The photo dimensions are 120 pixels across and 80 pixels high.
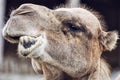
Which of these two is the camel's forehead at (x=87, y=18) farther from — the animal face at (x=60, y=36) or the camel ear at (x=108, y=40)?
the camel ear at (x=108, y=40)

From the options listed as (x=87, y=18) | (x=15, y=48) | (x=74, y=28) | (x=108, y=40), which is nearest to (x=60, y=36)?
(x=74, y=28)

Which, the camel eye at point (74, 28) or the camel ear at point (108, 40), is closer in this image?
the camel eye at point (74, 28)

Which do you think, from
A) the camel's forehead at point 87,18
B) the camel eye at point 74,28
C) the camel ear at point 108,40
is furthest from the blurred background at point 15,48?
the camel eye at point 74,28

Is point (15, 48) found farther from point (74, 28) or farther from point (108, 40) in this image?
point (74, 28)

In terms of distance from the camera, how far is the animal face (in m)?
5.39

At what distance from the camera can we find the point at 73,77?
600 centimetres

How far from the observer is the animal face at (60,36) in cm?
539

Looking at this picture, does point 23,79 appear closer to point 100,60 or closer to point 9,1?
point 9,1

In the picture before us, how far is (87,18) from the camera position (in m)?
6.12

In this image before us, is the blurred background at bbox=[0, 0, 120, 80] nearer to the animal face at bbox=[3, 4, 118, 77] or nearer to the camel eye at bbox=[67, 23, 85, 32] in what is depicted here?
the animal face at bbox=[3, 4, 118, 77]

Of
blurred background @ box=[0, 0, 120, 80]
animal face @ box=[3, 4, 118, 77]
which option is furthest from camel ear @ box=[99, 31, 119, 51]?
blurred background @ box=[0, 0, 120, 80]

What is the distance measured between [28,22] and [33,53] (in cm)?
25

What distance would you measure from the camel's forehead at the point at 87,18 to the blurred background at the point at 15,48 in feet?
32.1

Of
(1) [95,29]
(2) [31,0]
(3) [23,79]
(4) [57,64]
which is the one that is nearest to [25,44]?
(4) [57,64]
